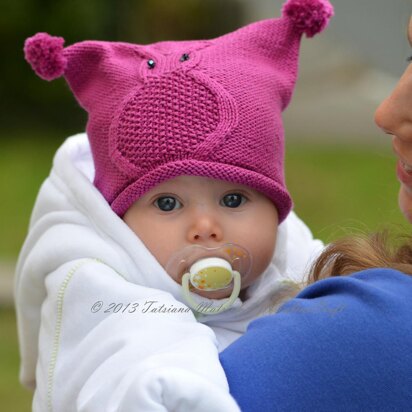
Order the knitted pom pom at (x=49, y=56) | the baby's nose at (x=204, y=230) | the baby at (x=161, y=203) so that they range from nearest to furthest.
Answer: the baby at (x=161, y=203), the baby's nose at (x=204, y=230), the knitted pom pom at (x=49, y=56)

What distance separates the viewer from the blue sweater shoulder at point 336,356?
55.2 inches

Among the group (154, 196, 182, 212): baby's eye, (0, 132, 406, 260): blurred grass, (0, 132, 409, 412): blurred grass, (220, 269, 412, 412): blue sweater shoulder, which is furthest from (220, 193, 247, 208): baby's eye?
(0, 132, 406, 260): blurred grass

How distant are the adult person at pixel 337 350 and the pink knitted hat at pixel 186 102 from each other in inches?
22.6

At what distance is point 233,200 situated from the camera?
211 centimetres

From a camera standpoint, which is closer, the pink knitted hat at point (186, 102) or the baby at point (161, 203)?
the baby at point (161, 203)

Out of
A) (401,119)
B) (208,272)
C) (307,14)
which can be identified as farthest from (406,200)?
(307,14)

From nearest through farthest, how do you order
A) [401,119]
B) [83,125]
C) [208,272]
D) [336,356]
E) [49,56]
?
[336,356] → [401,119] → [208,272] → [49,56] → [83,125]

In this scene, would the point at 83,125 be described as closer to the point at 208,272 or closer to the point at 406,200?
the point at 208,272

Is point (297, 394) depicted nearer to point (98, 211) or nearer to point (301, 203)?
point (98, 211)

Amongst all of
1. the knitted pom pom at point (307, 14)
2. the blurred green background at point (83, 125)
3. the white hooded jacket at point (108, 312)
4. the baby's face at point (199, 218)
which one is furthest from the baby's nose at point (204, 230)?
the blurred green background at point (83, 125)

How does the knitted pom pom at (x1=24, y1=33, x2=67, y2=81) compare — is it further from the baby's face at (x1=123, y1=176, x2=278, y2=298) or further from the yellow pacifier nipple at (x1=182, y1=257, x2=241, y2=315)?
the yellow pacifier nipple at (x1=182, y1=257, x2=241, y2=315)

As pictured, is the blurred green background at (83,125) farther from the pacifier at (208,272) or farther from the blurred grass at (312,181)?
the pacifier at (208,272)

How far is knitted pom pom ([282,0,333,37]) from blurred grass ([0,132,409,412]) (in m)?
3.46

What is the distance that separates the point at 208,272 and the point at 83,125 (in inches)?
285
